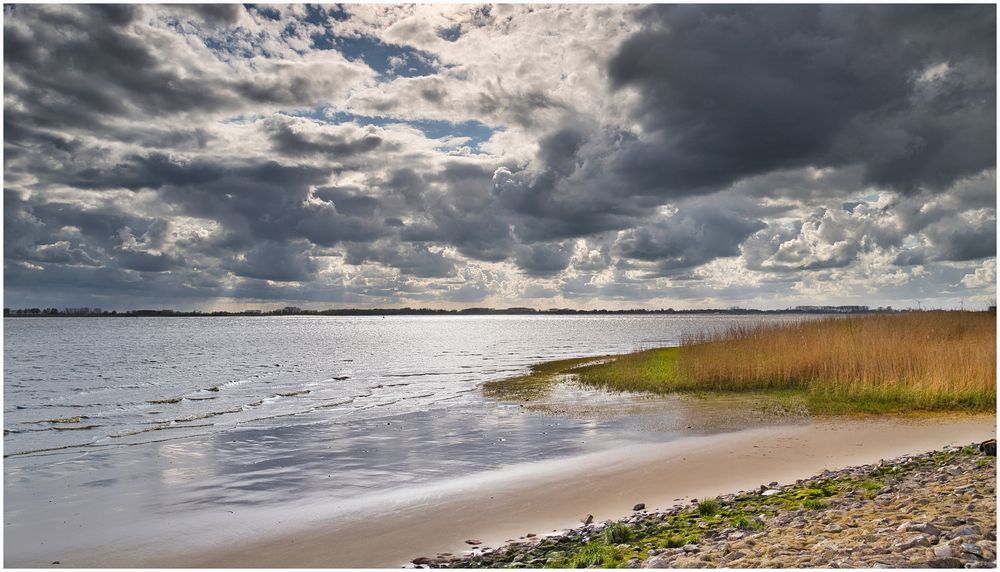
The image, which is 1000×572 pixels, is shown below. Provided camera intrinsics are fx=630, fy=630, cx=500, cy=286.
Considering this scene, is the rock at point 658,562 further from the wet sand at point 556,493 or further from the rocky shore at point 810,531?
the wet sand at point 556,493

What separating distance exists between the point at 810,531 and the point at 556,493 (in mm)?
5070

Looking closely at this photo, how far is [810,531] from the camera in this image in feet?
23.2

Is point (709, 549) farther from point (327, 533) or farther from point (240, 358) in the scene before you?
point (240, 358)

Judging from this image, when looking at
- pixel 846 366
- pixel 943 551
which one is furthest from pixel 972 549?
pixel 846 366

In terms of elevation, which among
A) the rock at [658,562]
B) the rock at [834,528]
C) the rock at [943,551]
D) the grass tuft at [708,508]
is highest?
the rock at [943,551]

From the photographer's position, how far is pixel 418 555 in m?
8.51

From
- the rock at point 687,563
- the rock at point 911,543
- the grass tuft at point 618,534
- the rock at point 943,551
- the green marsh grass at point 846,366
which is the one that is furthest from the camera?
the green marsh grass at point 846,366

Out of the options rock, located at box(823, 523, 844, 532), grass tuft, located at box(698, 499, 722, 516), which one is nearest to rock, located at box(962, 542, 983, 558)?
rock, located at box(823, 523, 844, 532)

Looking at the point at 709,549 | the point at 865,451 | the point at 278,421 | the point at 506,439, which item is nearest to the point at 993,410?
the point at 865,451

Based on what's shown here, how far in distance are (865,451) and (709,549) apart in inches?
338

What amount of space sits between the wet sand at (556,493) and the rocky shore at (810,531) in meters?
0.69

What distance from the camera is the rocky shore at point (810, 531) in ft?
19.6

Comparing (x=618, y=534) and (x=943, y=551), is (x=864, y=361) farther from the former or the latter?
(x=943, y=551)

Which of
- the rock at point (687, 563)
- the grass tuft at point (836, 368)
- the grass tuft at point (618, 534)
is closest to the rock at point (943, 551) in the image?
the rock at point (687, 563)
